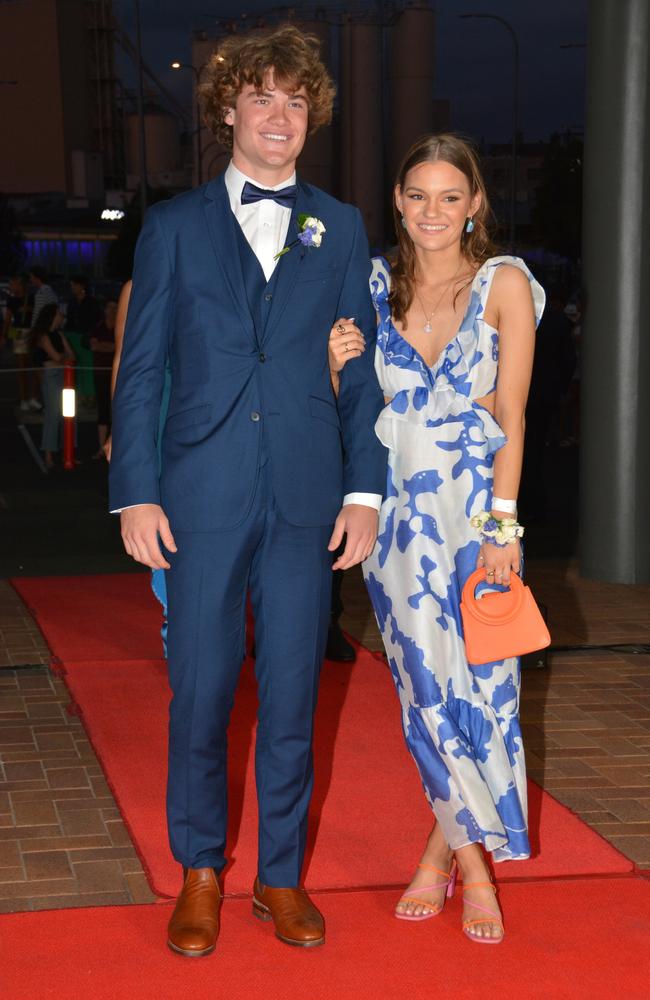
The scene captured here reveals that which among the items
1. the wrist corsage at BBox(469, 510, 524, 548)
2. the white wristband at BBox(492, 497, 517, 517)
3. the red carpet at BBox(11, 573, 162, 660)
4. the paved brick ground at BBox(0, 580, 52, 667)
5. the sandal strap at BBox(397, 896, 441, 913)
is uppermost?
the white wristband at BBox(492, 497, 517, 517)

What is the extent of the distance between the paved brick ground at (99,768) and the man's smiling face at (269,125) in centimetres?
199

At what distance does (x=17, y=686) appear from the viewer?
613 cm

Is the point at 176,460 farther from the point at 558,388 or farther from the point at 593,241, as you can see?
the point at 558,388

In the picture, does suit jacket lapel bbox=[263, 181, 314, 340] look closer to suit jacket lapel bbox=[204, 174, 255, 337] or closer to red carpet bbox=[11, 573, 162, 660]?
suit jacket lapel bbox=[204, 174, 255, 337]

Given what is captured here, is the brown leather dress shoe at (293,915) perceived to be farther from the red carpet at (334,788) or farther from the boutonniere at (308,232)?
the boutonniere at (308,232)

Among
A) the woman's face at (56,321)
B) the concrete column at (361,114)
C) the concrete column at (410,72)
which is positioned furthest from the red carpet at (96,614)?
the concrete column at (410,72)

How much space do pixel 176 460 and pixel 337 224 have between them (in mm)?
695

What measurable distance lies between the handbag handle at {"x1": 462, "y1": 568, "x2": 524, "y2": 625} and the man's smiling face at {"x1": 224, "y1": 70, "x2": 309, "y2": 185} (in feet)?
3.64

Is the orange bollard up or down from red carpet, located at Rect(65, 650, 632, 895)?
up

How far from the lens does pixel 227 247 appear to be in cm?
326

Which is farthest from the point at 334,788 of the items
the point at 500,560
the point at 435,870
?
the point at 500,560

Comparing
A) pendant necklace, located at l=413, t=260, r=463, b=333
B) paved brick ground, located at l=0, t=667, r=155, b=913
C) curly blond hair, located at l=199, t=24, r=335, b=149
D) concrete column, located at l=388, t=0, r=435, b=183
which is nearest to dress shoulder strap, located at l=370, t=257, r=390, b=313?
pendant necklace, located at l=413, t=260, r=463, b=333

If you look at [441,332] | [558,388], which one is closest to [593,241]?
[558,388]

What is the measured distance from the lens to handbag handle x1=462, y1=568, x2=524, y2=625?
348cm
